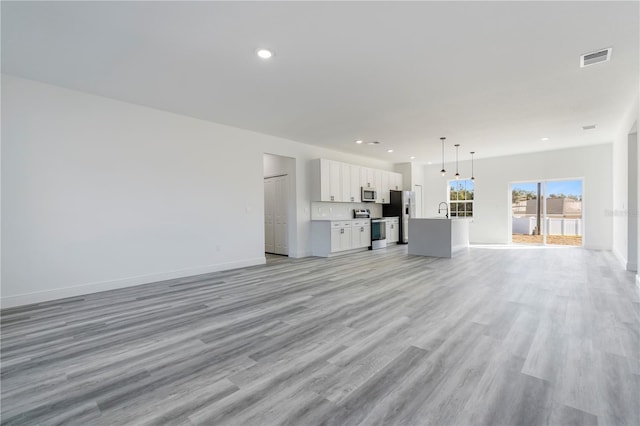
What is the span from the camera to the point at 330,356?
7.75 feet

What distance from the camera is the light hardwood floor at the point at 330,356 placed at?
1735mm

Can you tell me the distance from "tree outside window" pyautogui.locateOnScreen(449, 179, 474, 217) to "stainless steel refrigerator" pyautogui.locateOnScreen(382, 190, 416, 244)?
1.88m

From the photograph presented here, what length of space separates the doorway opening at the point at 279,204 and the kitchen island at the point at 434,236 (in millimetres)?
3033

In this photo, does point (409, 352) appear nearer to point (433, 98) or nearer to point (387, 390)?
point (387, 390)

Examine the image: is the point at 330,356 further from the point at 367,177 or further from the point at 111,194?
the point at 367,177

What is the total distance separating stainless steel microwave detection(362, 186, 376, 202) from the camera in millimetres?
8840

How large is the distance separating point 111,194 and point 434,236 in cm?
650

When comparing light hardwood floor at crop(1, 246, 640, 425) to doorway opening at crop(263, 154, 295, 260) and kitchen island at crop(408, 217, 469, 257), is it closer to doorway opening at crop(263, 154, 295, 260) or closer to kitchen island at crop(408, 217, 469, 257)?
kitchen island at crop(408, 217, 469, 257)

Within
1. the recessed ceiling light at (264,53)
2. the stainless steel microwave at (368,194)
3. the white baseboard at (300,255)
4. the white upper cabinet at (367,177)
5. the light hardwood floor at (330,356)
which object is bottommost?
the light hardwood floor at (330,356)

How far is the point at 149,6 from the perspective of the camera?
8.02ft

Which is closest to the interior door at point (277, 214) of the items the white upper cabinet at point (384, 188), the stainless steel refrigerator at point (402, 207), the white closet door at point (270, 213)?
the white closet door at point (270, 213)

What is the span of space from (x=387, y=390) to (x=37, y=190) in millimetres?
4650

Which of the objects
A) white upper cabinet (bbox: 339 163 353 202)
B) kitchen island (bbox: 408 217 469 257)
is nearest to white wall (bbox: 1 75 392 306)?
white upper cabinet (bbox: 339 163 353 202)

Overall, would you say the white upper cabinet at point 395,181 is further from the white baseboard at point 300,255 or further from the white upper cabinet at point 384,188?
the white baseboard at point 300,255
